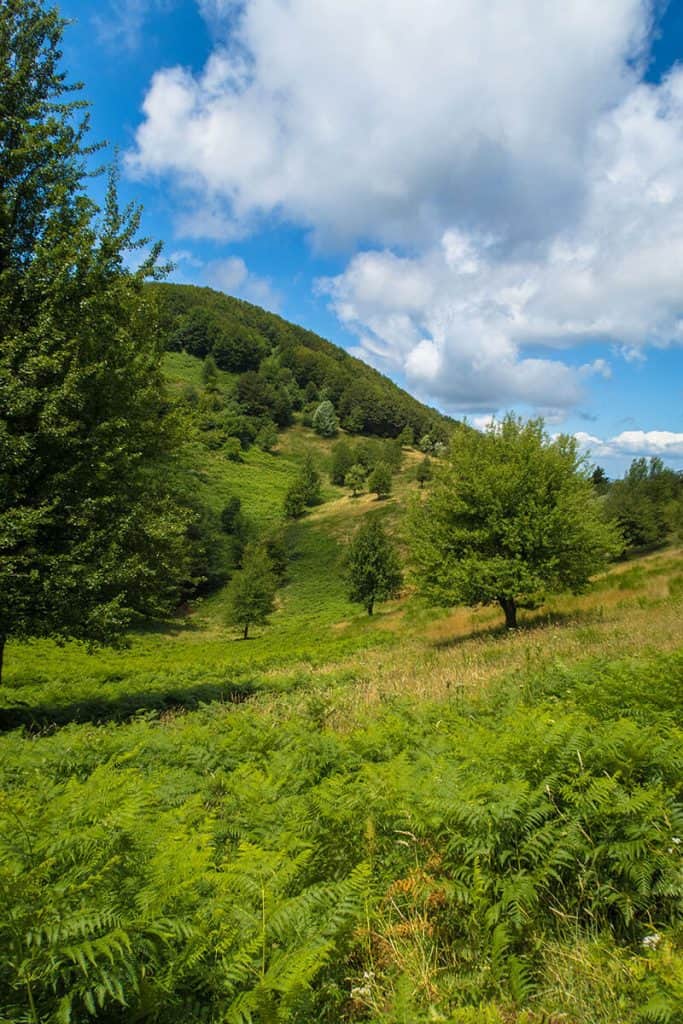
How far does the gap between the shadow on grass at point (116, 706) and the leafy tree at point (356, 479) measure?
94.6 meters

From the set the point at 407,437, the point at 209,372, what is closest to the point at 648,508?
the point at 407,437

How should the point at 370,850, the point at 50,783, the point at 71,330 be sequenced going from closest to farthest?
the point at 370,850 → the point at 50,783 → the point at 71,330

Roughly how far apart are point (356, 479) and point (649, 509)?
54835 mm

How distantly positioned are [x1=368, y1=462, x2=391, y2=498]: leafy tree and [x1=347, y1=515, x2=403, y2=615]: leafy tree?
53068mm

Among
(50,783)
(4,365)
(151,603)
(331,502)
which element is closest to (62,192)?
(4,365)

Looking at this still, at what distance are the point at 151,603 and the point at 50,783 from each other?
21.6 feet

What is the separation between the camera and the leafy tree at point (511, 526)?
18.0m

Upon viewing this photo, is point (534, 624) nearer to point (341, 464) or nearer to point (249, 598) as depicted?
point (249, 598)

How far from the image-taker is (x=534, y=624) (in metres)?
20.2

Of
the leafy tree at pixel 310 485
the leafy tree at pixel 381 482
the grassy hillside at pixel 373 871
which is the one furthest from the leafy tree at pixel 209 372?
the grassy hillside at pixel 373 871

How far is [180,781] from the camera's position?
5.95 metres

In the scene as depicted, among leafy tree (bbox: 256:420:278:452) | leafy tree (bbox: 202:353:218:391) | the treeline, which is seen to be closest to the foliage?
the treeline

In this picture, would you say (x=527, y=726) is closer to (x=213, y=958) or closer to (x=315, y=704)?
(x=213, y=958)

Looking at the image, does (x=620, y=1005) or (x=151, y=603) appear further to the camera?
(x=151, y=603)
